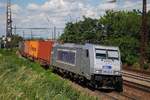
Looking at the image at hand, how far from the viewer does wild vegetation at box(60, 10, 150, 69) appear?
2104 inches

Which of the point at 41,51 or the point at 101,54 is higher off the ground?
the point at 101,54

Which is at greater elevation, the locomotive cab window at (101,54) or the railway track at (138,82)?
the locomotive cab window at (101,54)

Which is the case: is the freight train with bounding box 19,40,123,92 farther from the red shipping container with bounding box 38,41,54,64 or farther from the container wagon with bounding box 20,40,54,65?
the container wagon with bounding box 20,40,54,65

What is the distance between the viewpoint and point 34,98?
1292 centimetres

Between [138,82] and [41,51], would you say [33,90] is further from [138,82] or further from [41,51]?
[41,51]

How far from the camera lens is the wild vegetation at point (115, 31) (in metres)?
53.4

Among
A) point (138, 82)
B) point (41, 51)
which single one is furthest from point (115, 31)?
point (138, 82)

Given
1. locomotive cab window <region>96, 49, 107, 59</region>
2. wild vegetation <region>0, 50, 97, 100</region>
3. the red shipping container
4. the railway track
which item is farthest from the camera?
the red shipping container

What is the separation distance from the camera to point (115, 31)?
6575 cm

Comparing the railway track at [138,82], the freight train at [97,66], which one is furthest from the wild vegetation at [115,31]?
the railway track at [138,82]

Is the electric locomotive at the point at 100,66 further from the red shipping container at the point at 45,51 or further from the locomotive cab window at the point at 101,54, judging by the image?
the red shipping container at the point at 45,51

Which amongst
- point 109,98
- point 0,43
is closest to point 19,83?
point 109,98

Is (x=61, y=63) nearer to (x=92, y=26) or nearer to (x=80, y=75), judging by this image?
(x=80, y=75)

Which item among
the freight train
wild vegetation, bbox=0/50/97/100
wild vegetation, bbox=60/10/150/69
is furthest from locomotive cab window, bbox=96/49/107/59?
wild vegetation, bbox=0/50/97/100
